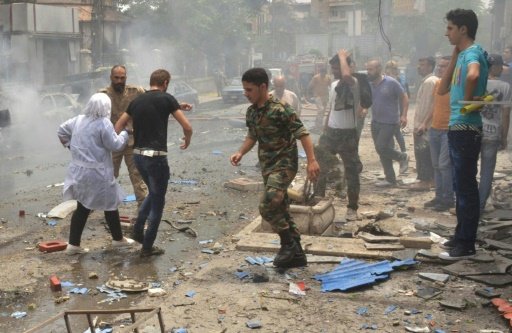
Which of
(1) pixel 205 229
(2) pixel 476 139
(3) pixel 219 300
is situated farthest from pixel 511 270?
(1) pixel 205 229

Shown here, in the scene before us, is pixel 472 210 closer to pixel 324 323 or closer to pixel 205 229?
pixel 324 323

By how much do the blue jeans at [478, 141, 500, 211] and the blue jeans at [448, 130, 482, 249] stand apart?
1737 mm

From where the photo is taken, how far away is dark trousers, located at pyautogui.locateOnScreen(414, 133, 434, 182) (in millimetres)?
9305

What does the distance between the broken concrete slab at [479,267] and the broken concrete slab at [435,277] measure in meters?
0.11

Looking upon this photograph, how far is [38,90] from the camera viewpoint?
893 inches

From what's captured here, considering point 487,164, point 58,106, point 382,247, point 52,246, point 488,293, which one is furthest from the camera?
point 58,106

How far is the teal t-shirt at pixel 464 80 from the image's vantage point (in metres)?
4.95

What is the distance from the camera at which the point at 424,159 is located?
938cm

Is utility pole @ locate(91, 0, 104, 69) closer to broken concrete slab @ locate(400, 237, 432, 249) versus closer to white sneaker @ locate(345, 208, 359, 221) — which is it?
white sneaker @ locate(345, 208, 359, 221)

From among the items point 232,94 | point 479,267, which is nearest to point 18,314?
point 479,267

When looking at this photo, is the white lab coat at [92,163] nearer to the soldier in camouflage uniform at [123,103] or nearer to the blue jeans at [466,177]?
the soldier in camouflage uniform at [123,103]

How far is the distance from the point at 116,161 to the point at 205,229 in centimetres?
139

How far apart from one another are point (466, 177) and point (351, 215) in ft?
8.56

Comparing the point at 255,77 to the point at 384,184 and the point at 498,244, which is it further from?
the point at 384,184
